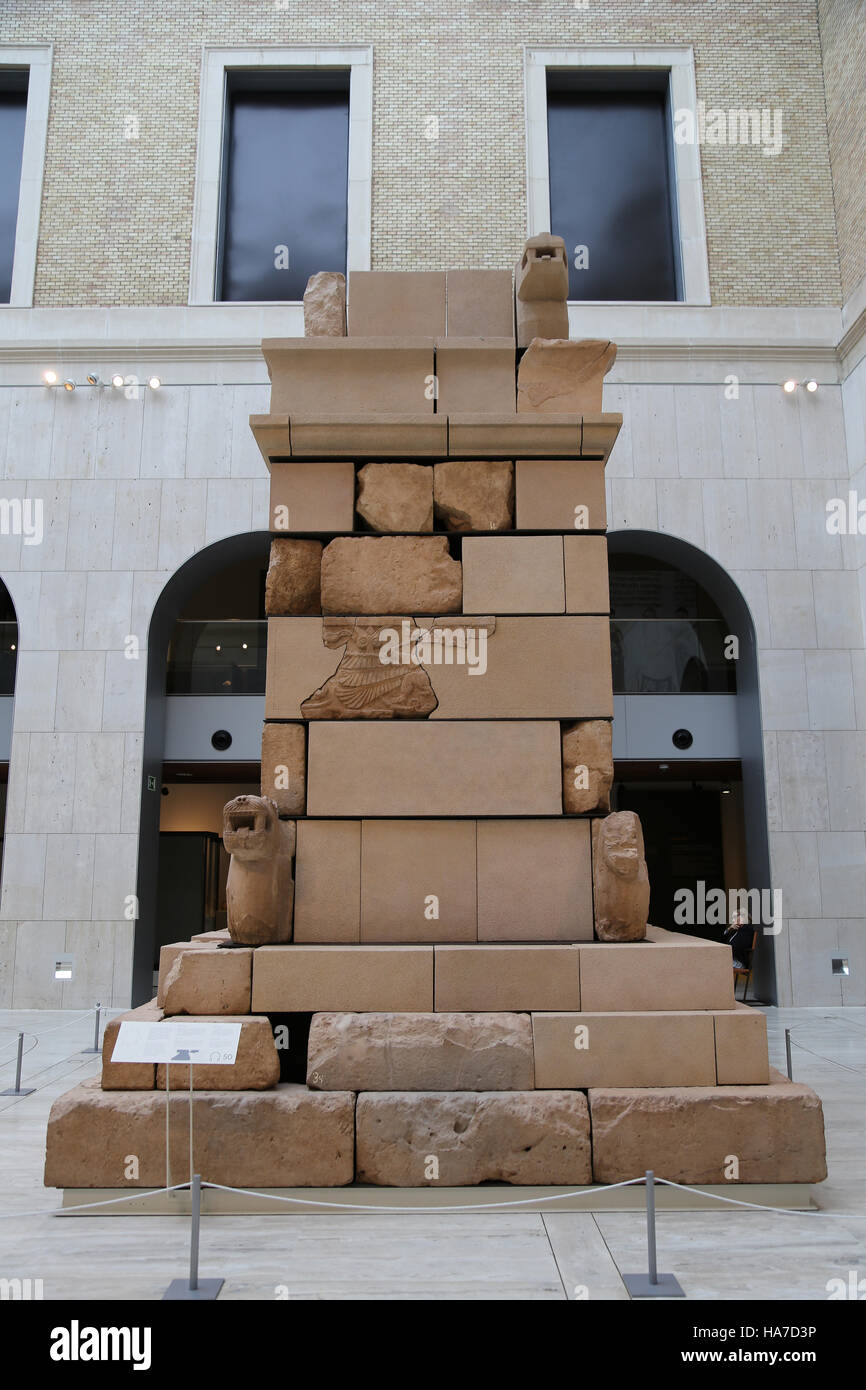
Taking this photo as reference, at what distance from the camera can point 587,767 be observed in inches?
267

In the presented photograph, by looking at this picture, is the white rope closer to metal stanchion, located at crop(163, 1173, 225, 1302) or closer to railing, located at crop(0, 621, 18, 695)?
metal stanchion, located at crop(163, 1173, 225, 1302)

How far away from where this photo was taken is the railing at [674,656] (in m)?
15.3

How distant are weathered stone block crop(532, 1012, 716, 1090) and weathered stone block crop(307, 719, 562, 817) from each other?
1.44 metres

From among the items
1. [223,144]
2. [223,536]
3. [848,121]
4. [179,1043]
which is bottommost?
[179,1043]

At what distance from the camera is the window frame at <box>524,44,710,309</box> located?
50.3 ft

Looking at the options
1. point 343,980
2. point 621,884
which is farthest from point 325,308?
point 343,980

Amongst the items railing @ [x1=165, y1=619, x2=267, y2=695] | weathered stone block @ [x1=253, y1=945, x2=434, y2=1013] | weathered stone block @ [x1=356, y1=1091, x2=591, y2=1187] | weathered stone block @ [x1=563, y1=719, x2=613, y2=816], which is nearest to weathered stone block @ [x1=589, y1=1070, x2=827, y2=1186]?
weathered stone block @ [x1=356, y1=1091, x2=591, y2=1187]

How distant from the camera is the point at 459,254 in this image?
604 inches

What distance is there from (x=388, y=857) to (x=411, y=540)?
7.48 ft

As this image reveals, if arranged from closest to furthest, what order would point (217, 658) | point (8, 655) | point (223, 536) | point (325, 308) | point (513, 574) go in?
point (513, 574)
point (325, 308)
point (223, 536)
point (8, 655)
point (217, 658)

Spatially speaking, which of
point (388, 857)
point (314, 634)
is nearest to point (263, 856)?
point (388, 857)

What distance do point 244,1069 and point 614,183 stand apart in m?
15.2

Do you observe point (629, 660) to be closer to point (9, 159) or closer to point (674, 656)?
point (674, 656)

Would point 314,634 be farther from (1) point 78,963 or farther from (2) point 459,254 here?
(2) point 459,254
